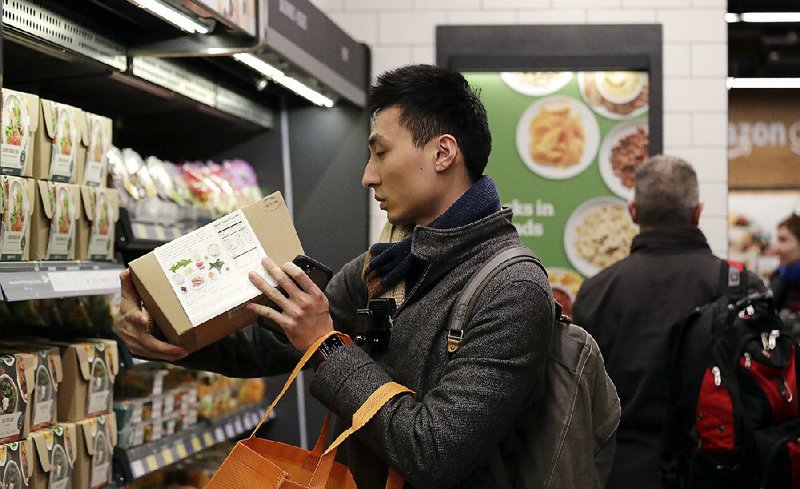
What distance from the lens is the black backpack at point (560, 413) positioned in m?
2.01

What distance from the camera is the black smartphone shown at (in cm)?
203

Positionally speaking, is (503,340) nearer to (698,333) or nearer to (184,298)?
(184,298)

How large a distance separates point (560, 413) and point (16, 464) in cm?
142

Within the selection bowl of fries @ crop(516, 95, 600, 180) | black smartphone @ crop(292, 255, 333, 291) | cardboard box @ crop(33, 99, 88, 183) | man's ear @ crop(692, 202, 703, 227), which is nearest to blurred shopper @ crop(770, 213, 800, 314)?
bowl of fries @ crop(516, 95, 600, 180)

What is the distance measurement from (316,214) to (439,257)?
10.4 feet

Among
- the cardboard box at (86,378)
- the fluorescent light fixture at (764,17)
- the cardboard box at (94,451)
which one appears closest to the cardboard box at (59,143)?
the cardboard box at (86,378)

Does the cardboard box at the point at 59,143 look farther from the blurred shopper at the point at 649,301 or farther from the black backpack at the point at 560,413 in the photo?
the blurred shopper at the point at 649,301

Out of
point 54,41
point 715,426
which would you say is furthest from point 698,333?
point 54,41

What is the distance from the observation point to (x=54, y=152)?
9.70 ft

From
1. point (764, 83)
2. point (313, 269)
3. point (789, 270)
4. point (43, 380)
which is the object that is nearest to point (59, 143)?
point (43, 380)

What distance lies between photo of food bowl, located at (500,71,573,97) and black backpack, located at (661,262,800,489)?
2285mm

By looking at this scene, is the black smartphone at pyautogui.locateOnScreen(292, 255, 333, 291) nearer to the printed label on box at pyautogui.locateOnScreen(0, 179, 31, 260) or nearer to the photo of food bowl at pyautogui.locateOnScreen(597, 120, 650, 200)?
the printed label on box at pyautogui.locateOnScreen(0, 179, 31, 260)

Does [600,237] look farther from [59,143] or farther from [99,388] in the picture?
[59,143]

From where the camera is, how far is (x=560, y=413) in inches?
79.9
